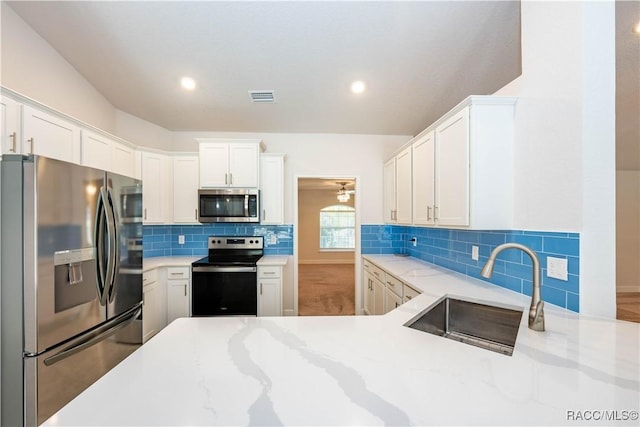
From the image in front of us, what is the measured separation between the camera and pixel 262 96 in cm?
301

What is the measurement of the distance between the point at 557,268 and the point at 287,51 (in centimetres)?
246

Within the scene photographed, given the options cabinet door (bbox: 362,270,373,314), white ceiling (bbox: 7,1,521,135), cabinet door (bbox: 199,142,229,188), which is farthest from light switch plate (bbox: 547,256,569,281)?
cabinet door (bbox: 199,142,229,188)

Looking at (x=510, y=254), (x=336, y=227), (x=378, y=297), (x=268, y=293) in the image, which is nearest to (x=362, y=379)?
(x=510, y=254)

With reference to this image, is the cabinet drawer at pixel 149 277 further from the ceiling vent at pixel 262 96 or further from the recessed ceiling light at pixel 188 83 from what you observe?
the ceiling vent at pixel 262 96

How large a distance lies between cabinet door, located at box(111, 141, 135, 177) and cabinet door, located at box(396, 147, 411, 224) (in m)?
2.99

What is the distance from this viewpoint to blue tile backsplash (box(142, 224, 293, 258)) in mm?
3744

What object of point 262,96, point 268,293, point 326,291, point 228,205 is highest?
point 262,96

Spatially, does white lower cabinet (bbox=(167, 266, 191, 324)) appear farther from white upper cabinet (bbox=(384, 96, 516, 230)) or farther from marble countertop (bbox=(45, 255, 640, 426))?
white upper cabinet (bbox=(384, 96, 516, 230))

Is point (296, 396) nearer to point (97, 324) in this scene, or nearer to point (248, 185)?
point (97, 324)

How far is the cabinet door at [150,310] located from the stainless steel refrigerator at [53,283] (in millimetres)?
1091

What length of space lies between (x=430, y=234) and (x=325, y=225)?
568cm

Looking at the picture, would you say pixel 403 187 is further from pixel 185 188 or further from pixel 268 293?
pixel 185 188

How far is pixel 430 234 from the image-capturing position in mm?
3219

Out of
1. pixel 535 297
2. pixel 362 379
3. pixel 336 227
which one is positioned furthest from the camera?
pixel 336 227
